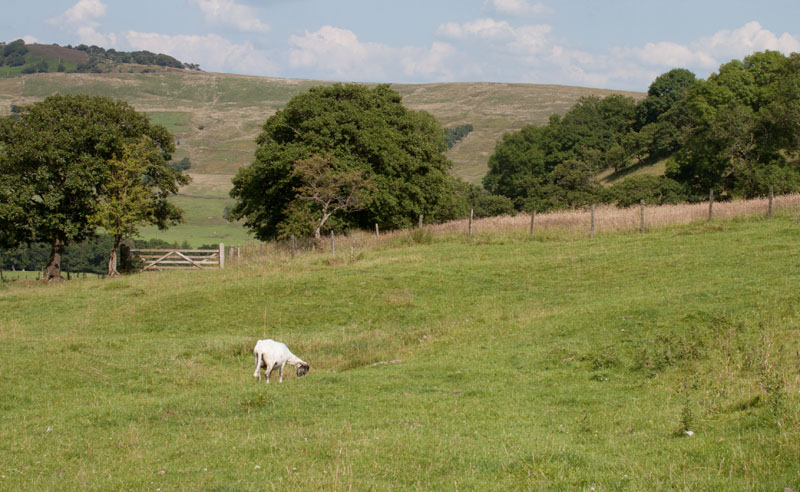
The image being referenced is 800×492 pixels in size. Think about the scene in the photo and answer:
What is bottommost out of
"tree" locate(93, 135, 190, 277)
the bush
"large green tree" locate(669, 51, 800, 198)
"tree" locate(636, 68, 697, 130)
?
the bush

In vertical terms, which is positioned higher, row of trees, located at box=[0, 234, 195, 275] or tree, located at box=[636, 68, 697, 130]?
tree, located at box=[636, 68, 697, 130]

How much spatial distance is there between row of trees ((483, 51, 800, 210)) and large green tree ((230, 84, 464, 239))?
85.0 ft

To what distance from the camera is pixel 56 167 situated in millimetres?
38344

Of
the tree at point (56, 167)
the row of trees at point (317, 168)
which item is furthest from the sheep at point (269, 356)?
the tree at point (56, 167)

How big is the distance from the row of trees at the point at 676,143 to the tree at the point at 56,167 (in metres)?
46.7

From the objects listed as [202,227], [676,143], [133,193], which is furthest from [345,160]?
[202,227]

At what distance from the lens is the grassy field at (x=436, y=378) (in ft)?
24.0

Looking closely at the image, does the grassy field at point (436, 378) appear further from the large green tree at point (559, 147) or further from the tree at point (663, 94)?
the tree at point (663, 94)

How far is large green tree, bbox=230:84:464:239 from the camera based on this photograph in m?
44.0

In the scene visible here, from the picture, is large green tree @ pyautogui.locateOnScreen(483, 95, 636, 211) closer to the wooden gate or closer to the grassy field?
the wooden gate

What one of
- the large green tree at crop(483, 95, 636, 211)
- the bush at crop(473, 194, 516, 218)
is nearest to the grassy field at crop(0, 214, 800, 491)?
the bush at crop(473, 194, 516, 218)

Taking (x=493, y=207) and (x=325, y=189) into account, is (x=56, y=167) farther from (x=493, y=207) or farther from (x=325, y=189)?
(x=493, y=207)

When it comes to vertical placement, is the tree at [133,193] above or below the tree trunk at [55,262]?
above

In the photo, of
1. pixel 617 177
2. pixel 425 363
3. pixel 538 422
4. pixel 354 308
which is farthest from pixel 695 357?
pixel 617 177
